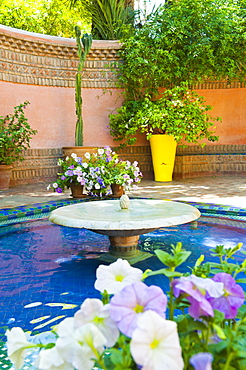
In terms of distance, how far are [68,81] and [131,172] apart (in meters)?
4.10

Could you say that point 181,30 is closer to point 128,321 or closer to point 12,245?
point 12,245

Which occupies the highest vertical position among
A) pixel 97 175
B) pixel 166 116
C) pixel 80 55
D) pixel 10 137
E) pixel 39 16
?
pixel 39 16

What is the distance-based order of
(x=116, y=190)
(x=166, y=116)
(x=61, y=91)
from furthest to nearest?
(x=61, y=91) → (x=166, y=116) → (x=116, y=190)

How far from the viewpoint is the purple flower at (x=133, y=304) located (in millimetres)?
594

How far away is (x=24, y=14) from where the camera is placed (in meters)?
17.4

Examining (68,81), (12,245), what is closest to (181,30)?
(68,81)

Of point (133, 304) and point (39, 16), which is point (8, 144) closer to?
point (133, 304)

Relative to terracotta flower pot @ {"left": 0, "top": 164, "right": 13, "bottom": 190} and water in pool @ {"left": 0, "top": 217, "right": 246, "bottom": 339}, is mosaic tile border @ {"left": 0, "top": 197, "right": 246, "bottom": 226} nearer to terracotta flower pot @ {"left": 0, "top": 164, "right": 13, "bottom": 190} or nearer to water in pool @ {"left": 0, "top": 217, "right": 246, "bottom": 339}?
water in pool @ {"left": 0, "top": 217, "right": 246, "bottom": 339}

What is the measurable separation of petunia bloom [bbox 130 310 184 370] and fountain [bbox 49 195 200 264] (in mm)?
2625

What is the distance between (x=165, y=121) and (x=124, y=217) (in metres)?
5.71

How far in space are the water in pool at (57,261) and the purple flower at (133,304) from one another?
184cm

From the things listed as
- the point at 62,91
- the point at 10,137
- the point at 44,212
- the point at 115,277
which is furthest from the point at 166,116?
the point at 115,277

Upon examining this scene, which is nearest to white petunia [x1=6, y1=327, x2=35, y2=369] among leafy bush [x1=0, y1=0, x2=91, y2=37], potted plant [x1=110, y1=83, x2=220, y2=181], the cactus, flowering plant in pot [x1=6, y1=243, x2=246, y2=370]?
flowering plant in pot [x1=6, y1=243, x2=246, y2=370]

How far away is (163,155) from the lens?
9266 millimetres
